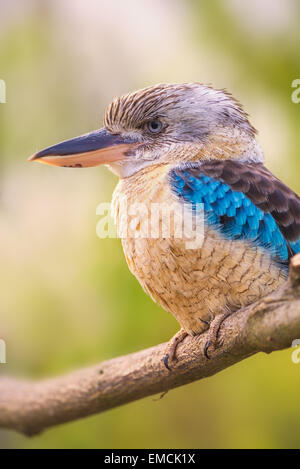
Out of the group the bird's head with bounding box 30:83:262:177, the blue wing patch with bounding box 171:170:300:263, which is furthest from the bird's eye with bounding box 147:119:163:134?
the blue wing patch with bounding box 171:170:300:263

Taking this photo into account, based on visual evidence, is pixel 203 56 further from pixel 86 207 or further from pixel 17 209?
pixel 17 209

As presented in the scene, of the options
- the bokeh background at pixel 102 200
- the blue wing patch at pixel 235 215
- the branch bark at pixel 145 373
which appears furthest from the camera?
the bokeh background at pixel 102 200

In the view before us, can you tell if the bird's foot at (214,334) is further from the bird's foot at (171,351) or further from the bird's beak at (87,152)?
the bird's beak at (87,152)

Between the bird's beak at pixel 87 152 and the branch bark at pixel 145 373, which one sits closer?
the branch bark at pixel 145 373

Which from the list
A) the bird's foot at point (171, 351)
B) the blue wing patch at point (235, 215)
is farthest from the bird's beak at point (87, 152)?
the bird's foot at point (171, 351)

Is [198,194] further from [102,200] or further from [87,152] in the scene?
[102,200]

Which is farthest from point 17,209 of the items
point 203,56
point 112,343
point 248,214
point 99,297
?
point 248,214
